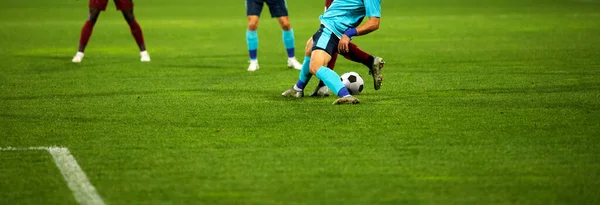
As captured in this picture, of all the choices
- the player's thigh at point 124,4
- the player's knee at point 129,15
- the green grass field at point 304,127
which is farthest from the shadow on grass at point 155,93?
the player's knee at point 129,15

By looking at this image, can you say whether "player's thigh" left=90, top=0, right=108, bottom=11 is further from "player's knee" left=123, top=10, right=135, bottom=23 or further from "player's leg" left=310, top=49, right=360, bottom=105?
"player's leg" left=310, top=49, right=360, bottom=105

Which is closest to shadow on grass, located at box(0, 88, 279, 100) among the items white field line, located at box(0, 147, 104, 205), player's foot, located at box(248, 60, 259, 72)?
player's foot, located at box(248, 60, 259, 72)

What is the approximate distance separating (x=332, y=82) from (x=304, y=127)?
144 cm

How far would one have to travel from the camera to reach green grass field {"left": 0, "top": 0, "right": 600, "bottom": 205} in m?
5.65

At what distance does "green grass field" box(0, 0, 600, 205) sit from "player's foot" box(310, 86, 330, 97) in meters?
0.18

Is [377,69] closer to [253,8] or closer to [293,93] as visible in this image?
[293,93]

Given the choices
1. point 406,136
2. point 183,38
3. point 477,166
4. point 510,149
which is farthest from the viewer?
point 183,38

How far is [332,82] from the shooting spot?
9203 mm

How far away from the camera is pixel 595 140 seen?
702cm

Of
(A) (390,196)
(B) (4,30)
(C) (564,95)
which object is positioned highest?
(A) (390,196)

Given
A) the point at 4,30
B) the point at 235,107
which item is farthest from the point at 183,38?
the point at 235,107

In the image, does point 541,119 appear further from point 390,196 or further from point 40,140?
point 40,140

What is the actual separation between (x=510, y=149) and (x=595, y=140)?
2.38ft

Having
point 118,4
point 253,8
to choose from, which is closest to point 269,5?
point 253,8
